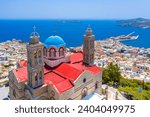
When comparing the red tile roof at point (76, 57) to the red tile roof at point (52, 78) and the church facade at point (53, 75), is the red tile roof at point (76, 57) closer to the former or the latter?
the church facade at point (53, 75)

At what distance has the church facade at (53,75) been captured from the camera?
13938 millimetres

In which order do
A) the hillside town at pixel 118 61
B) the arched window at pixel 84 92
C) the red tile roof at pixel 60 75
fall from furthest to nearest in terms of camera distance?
the hillside town at pixel 118 61
the arched window at pixel 84 92
the red tile roof at pixel 60 75

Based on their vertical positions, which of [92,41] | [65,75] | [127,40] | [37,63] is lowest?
[127,40]

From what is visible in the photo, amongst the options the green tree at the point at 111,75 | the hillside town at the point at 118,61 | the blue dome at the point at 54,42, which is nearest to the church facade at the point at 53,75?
the blue dome at the point at 54,42

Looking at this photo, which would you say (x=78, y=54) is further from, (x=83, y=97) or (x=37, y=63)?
(x=37, y=63)

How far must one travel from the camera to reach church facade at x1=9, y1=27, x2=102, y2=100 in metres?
13.9

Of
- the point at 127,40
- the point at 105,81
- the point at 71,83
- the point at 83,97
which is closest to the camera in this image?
the point at 71,83

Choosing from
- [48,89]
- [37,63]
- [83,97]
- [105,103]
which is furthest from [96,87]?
[105,103]

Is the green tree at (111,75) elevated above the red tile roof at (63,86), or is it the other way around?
the red tile roof at (63,86)

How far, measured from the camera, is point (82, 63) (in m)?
19.5

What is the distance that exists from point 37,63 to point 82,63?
6.54 meters

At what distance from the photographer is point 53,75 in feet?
52.6

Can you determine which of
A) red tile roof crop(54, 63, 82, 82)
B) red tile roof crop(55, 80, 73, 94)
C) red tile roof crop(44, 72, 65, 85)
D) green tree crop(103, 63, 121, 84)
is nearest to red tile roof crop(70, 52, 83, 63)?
red tile roof crop(54, 63, 82, 82)

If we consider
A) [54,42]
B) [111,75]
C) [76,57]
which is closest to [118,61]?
[111,75]
